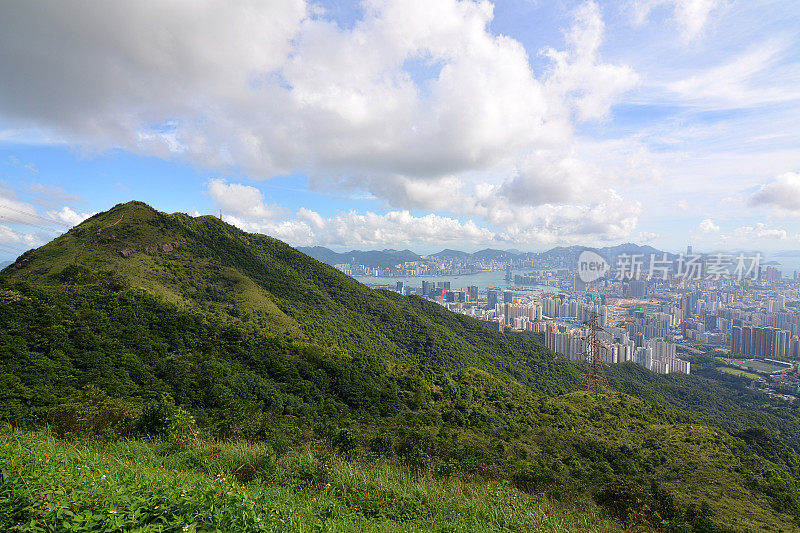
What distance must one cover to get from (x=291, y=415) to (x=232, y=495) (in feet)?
28.2

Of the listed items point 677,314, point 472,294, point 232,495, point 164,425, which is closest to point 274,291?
point 164,425

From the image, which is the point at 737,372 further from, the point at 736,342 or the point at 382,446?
the point at 382,446

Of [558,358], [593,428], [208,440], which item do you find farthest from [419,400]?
[558,358]

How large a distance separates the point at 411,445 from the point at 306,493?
13.5 feet

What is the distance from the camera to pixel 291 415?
10914 millimetres

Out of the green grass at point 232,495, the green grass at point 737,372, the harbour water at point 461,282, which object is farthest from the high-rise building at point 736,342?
the green grass at point 232,495

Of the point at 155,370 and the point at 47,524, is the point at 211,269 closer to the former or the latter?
the point at 155,370

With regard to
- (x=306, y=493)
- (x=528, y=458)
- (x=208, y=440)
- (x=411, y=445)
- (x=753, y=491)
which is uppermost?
(x=306, y=493)

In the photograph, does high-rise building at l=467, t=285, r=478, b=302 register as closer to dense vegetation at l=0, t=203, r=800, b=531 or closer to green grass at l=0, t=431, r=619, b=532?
dense vegetation at l=0, t=203, r=800, b=531

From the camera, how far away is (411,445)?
8.03 meters

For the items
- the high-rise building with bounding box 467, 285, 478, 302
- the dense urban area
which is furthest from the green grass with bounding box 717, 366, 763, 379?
the high-rise building with bounding box 467, 285, 478, 302

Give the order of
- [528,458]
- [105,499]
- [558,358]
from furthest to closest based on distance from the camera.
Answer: [558,358]
[528,458]
[105,499]

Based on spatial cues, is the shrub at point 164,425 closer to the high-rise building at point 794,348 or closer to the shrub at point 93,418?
the shrub at point 93,418

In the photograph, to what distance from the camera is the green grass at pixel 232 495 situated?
8.62 feet
